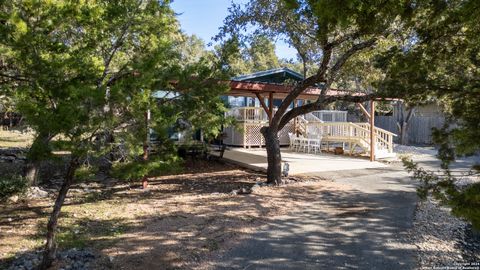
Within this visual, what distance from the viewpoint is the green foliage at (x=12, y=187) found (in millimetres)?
8484

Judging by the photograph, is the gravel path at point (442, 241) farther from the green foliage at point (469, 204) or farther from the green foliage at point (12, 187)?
the green foliage at point (12, 187)

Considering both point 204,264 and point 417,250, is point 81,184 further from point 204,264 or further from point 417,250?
point 417,250

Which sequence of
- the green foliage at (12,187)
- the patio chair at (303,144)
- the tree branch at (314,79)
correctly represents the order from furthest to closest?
the patio chair at (303,144) → the green foliage at (12,187) → the tree branch at (314,79)

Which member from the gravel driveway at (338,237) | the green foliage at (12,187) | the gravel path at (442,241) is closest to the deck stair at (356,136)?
the gravel driveway at (338,237)

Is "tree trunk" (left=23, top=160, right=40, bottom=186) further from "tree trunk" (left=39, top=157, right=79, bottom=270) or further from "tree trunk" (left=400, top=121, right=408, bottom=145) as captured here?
"tree trunk" (left=400, top=121, right=408, bottom=145)

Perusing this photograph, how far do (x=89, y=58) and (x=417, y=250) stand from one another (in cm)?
550

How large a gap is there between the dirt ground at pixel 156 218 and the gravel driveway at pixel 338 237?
364 mm

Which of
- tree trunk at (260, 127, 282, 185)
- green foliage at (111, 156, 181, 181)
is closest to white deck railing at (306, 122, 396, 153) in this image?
tree trunk at (260, 127, 282, 185)

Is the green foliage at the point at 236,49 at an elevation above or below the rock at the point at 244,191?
above

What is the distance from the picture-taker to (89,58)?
5.60 m

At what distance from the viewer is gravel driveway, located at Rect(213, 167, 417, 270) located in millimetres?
4652

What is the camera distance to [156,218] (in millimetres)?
6773

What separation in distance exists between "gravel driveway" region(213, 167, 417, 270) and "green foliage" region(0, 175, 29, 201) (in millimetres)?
6195


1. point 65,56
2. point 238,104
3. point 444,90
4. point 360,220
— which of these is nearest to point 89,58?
point 65,56
